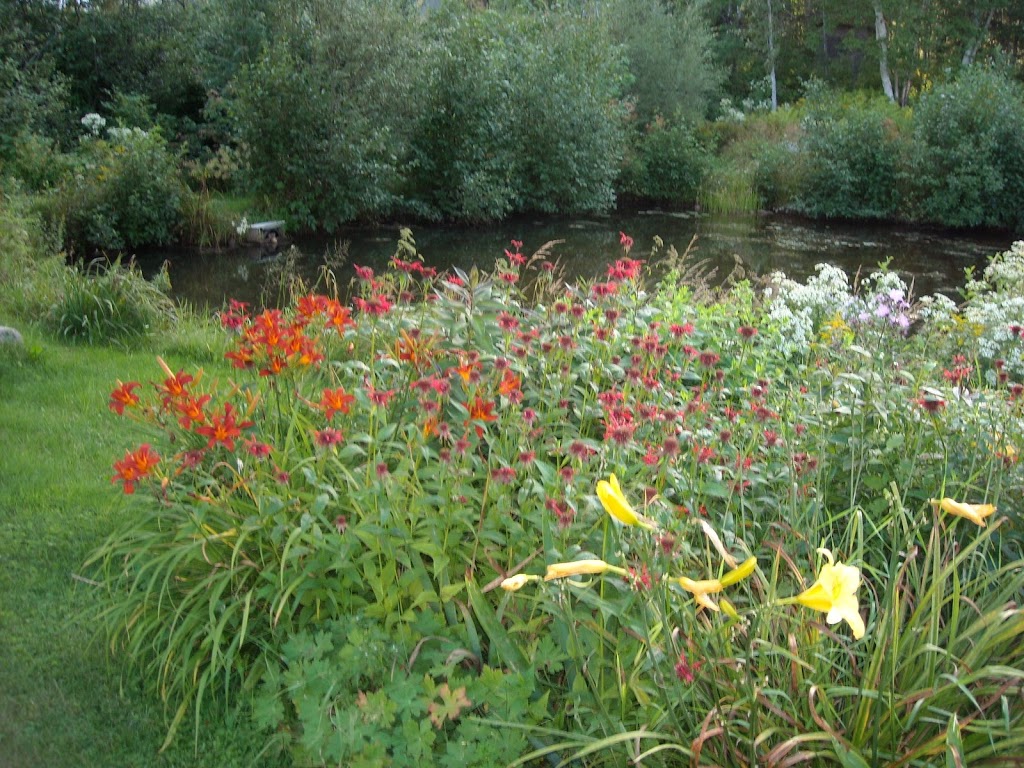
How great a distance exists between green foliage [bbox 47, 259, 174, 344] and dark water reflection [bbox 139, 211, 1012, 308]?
3569 millimetres

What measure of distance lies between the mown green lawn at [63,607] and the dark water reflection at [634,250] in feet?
19.9

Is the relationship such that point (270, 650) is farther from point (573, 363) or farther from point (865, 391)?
point (865, 391)

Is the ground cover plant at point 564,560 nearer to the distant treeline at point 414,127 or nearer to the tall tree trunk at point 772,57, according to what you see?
the distant treeline at point 414,127

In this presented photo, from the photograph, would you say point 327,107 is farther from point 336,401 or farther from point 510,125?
point 336,401

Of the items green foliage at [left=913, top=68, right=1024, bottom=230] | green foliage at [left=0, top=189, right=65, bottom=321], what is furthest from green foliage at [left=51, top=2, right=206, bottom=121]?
green foliage at [left=913, top=68, right=1024, bottom=230]

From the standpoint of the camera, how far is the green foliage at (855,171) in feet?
62.1

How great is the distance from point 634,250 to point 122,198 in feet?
24.5

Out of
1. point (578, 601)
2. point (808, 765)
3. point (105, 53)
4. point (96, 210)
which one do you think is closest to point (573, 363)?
point (578, 601)

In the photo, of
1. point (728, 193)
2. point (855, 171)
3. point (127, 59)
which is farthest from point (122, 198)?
point (855, 171)

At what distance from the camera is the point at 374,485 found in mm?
2512

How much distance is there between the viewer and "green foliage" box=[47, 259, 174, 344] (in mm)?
6523

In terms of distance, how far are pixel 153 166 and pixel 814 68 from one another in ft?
78.9

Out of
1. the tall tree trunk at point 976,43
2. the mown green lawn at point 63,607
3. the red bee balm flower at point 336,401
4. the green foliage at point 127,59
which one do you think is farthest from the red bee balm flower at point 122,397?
the tall tree trunk at point 976,43

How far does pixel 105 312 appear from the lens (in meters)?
6.61
